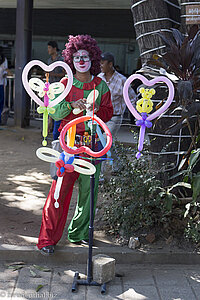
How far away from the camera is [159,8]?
5227mm

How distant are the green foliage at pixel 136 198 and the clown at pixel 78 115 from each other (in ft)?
1.18

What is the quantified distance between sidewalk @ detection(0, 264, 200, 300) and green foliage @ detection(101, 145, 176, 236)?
0.46 m

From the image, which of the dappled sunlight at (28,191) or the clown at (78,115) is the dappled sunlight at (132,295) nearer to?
the clown at (78,115)

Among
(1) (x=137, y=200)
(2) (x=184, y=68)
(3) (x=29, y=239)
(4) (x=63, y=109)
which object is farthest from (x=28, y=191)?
(2) (x=184, y=68)

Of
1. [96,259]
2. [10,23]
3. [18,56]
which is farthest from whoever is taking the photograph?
[10,23]

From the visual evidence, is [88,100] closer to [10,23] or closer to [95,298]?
[95,298]

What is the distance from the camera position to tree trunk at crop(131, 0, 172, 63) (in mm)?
5234

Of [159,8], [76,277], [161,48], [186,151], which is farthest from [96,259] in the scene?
[159,8]

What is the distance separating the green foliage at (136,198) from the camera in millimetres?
4762

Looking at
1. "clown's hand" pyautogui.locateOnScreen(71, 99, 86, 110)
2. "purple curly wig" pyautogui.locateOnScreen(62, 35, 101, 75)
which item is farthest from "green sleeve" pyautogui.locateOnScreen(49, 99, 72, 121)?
"purple curly wig" pyautogui.locateOnScreen(62, 35, 101, 75)

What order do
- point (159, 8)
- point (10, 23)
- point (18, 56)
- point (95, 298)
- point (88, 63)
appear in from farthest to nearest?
point (10, 23) < point (18, 56) < point (159, 8) < point (88, 63) < point (95, 298)

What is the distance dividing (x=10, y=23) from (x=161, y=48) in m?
13.0

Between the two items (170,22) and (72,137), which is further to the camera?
(170,22)

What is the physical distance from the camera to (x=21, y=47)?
435 inches
